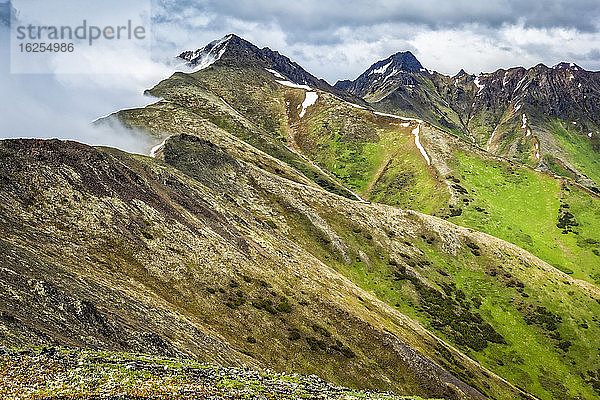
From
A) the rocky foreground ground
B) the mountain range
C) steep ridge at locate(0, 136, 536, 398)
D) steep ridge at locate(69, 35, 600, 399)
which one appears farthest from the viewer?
steep ridge at locate(69, 35, 600, 399)

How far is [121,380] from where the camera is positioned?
22.3m

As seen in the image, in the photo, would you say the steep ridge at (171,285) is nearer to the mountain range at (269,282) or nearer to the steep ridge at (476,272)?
the mountain range at (269,282)

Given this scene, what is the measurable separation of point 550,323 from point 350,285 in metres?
48.8

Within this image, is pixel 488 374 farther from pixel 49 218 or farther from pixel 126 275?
pixel 49 218

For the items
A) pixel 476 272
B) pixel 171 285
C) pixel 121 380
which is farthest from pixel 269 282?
pixel 476 272

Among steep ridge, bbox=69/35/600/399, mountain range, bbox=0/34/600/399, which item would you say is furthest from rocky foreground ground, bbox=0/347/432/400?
steep ridge, bbox=69/35/600/399

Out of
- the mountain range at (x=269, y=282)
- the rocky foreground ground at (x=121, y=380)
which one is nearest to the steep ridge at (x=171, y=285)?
the mountain range at (x=269, y=282)

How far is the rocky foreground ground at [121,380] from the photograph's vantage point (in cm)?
2048

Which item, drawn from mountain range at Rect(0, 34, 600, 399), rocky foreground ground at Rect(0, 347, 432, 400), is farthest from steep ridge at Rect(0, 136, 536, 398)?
rocky foreground ground at Rect(0, 347, 432, 400)

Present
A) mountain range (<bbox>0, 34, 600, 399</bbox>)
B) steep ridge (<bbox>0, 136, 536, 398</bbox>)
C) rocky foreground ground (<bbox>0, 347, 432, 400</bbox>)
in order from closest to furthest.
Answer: rocky foreground ground (<bbox>0, 347, 432, 400</bbox>) → steep ridge (<bbox>0, 136, 536, 398</bbox>) → mountain range (<bbox>0, 34, 600, 399</bbox>)

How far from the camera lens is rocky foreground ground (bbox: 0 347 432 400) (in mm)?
20484

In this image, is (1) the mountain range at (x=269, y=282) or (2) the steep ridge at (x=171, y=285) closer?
(2) the steep ridge at (x=171, y=285)

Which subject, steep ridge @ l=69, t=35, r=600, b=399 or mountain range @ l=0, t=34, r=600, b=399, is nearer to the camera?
mountain range @ l=0, t=34, r=600, b=399

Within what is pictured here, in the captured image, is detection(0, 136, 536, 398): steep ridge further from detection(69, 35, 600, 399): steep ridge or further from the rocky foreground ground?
detection(69, 35, 600, 399): steep ridge
